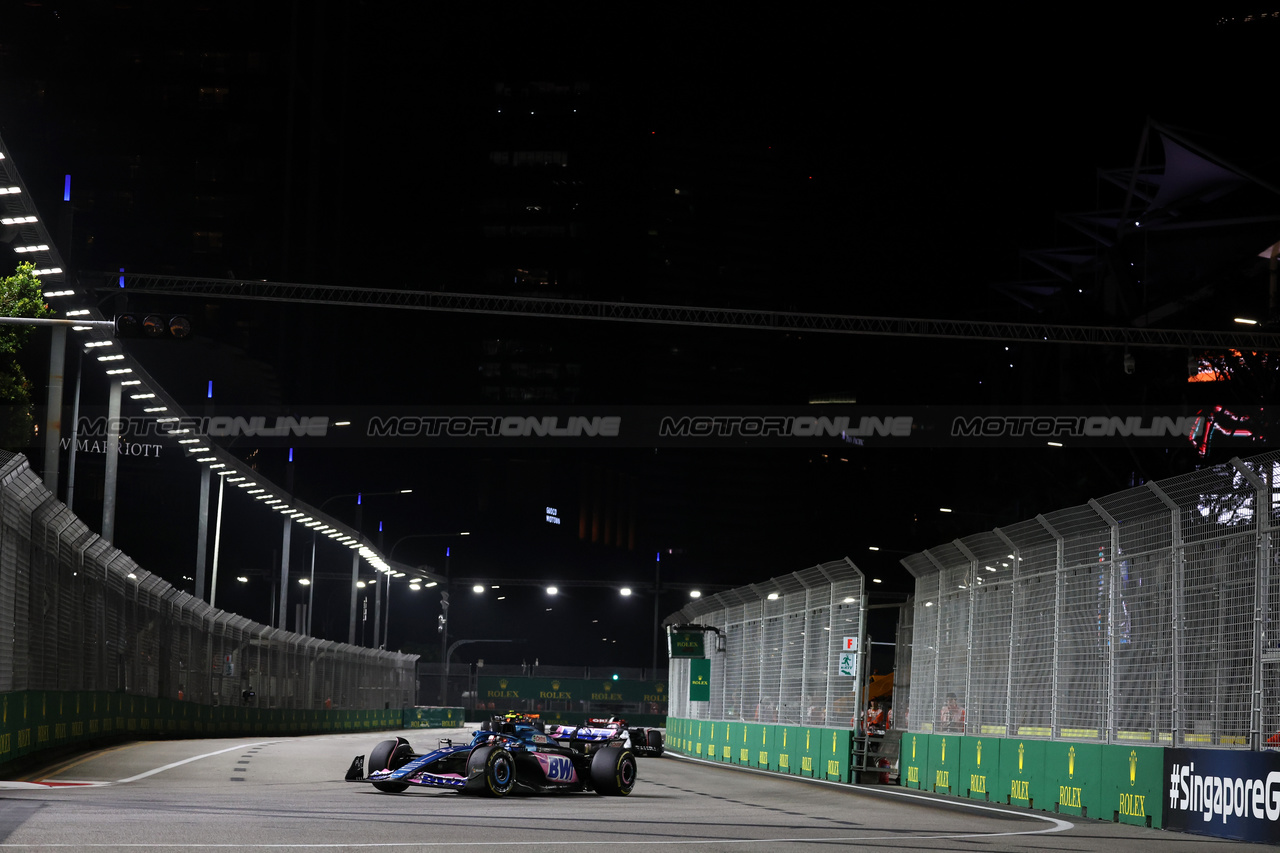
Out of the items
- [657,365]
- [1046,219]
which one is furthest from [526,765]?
[657,365]

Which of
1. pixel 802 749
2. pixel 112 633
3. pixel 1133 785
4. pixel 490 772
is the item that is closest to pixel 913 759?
pixel 802 749

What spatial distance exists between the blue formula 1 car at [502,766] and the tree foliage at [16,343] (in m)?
12.6

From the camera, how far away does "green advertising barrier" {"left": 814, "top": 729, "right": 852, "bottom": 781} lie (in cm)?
2297

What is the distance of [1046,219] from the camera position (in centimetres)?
7206

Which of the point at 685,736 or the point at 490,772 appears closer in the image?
the point at 490,772

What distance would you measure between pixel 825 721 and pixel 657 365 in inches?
2856

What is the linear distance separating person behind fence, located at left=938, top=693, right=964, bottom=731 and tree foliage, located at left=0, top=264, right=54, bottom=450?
17.2 meters

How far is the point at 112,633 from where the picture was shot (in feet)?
89.8

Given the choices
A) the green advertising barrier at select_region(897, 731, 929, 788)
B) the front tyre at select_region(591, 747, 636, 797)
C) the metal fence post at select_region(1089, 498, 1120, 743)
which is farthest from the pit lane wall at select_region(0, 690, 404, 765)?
the metal fence post at select_region(1089, 498, 1120, 743)

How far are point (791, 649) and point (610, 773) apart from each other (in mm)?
10213

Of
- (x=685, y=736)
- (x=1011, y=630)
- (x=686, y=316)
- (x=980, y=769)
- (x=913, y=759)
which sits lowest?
(x=685, y=736)

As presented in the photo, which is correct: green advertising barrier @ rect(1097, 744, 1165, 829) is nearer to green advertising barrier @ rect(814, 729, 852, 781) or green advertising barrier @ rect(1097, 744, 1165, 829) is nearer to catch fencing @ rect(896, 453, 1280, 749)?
catch fencing @ rect(896, 453, 1280, 749)

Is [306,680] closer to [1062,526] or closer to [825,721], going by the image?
[825,721]

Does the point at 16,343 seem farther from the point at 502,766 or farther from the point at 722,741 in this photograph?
the point at 722,741
